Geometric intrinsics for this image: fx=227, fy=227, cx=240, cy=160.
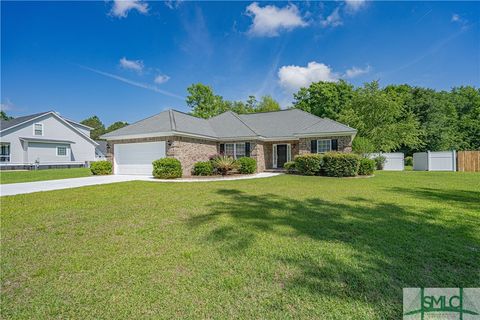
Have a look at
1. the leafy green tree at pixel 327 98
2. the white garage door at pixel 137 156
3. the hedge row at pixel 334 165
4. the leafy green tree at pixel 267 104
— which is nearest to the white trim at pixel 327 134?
the hedge row at pixel 334 165

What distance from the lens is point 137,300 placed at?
2389mm

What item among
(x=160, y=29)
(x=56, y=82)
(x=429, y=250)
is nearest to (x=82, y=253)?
(x=429, y=250)

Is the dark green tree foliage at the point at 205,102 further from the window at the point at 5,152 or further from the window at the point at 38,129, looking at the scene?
the window at the point at 5,152

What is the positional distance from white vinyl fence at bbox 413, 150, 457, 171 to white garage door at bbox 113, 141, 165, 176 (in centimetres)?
2237

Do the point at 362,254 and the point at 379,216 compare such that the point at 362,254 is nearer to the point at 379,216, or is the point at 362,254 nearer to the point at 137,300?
the point at 379,216

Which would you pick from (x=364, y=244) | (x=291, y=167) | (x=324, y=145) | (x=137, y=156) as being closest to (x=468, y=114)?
(x=324, y=145)

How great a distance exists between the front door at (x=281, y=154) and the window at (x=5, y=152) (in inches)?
1212

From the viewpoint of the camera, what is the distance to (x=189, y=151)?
53.5ft

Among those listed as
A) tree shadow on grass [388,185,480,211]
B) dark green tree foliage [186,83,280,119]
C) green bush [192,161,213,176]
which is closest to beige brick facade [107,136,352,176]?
green bush [192,161,213,176]

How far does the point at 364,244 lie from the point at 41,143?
3718 cm

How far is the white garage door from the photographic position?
15977 millimetres

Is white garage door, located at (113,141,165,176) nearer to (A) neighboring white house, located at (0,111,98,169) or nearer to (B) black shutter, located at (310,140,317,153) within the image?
(B) black shutter, located at (310,140,317,153)

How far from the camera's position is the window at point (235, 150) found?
18.6 metres

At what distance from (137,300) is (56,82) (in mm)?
26890
